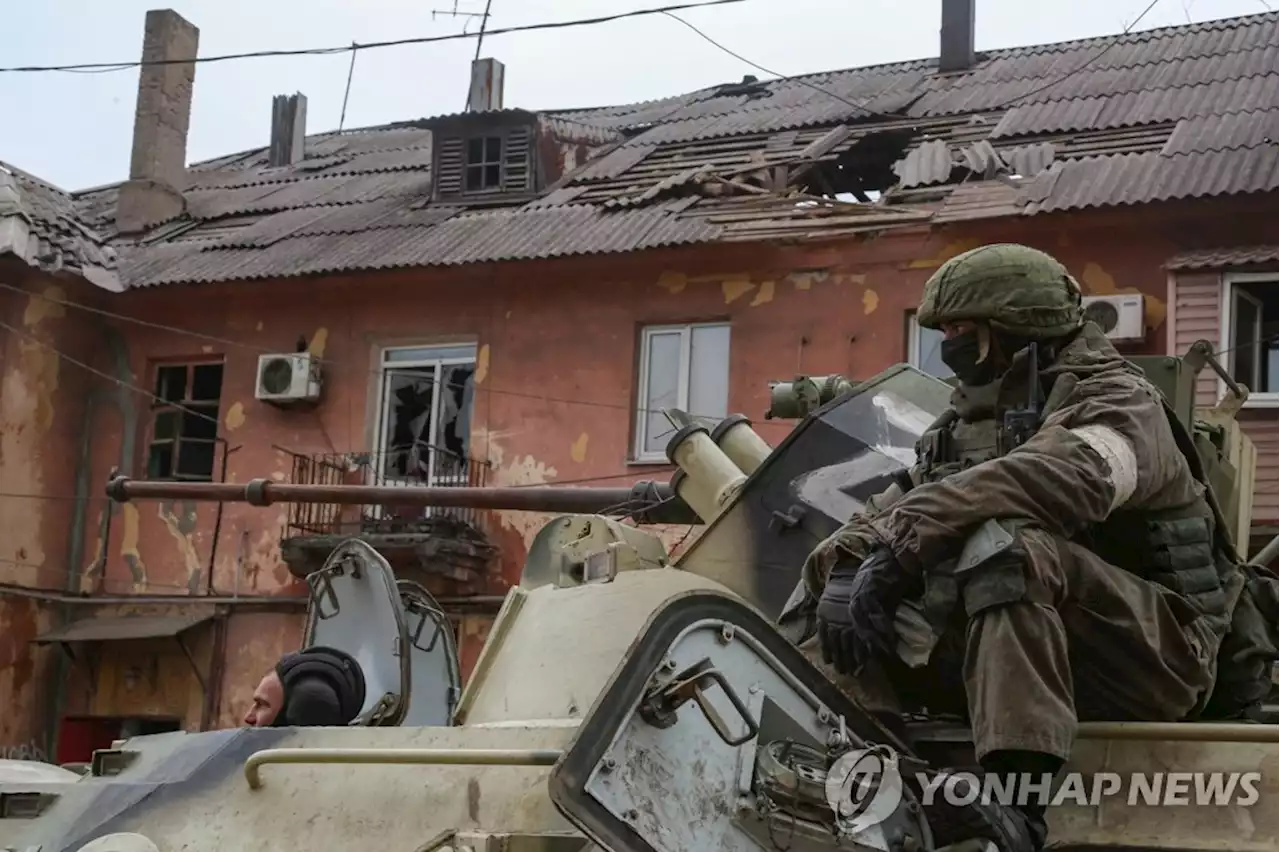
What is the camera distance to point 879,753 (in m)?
3.75

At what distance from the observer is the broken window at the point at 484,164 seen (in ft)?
59.9

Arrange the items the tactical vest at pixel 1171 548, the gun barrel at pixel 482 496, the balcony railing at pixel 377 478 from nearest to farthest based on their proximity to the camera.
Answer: the tactical vest at pixel 1171 548 → the gun barrel at pixel 482 496 → the balcony railing at pixel 377 478

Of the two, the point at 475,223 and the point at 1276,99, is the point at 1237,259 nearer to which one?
the point at 1276,99

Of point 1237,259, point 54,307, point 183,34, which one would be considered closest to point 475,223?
point 54,307

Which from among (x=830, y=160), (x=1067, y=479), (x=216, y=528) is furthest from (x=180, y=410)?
(x=1067, y=479)

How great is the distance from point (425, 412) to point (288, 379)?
4.32 feet

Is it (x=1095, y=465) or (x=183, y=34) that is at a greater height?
(x=183, y=34)

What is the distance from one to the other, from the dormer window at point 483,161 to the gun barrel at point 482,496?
8547mm

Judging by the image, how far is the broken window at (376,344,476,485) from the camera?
16.0 meters

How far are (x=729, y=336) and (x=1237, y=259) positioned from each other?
4.15m

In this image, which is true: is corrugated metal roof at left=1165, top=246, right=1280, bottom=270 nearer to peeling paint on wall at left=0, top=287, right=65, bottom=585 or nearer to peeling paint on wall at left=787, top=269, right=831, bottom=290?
peeling paint on wall at left=787, top=269, right=831, bottom=290

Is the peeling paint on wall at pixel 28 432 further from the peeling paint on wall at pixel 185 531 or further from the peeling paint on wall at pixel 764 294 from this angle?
the peeling paint on wall at pixel 764 294

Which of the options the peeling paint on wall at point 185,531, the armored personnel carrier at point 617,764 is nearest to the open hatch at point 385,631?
the armored personnel carrier at point 617,764

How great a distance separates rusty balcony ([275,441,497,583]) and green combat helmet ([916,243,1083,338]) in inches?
411
